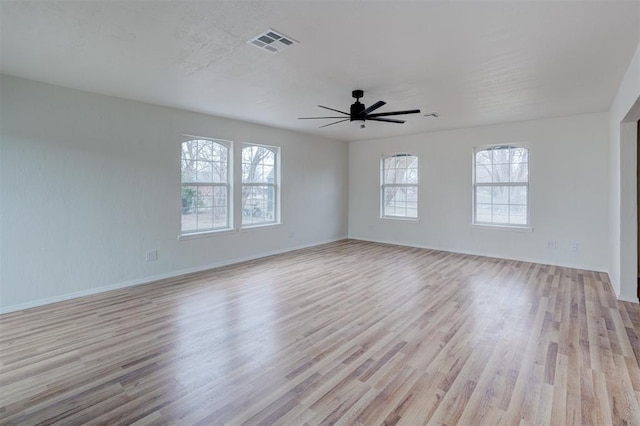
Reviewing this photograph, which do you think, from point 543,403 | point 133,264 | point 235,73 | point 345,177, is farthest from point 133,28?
point 345,177

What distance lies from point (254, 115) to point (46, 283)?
3628 mm

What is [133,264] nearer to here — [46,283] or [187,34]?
[46,283]

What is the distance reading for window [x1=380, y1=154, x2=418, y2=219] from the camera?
748 cm

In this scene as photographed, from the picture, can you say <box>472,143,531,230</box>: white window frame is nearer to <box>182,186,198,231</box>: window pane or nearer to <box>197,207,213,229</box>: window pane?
<box>197,207,213,229</box>: window pane

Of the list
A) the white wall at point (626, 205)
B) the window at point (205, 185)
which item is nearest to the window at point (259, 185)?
the window at point (205, 185)

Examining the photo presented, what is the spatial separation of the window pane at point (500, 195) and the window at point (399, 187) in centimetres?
160

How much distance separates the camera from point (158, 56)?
300 cm

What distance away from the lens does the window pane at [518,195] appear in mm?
6008

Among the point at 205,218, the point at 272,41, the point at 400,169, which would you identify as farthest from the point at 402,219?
the point at 272,41

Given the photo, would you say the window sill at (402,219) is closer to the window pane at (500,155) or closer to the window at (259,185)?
the window pane at (500,155)

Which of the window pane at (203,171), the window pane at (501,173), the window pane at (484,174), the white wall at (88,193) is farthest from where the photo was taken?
the window pane at (484,174)


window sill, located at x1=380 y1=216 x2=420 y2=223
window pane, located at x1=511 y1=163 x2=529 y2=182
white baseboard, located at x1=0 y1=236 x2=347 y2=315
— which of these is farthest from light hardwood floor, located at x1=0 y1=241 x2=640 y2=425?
window sill, located at x1=380 y1=216 x2=420 y2=223

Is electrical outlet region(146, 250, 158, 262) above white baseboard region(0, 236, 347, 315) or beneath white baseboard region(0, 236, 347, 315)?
above

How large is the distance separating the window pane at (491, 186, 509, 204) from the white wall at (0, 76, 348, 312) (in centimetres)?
492
